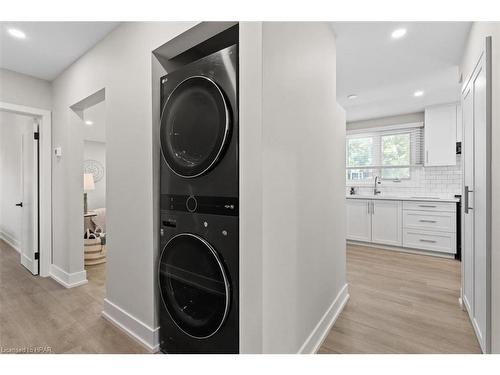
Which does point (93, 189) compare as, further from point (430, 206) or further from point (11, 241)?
point (430, 206)

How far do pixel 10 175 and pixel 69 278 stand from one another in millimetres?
3085

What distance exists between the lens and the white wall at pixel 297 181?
1149mm

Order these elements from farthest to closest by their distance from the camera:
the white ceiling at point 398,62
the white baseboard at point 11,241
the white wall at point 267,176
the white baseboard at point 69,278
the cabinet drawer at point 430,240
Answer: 1. the white baseboard at point 11,241
2. the cabinet drawer at point 430,240
3. the white baseboard at point 69,278
4. the white ceiling at point 398,62
5. the white wall at point 267,176

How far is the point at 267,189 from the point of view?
3.67ft

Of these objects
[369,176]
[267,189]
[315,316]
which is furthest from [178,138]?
[369,176]

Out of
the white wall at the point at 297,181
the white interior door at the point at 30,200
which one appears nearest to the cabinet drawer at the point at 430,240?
the white wall at the point at 297,181

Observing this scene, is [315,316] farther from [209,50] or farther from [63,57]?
[63,57]

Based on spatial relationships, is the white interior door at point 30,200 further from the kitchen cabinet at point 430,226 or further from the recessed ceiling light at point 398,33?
the kitchen cabinet at point 430,226

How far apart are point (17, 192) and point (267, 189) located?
4.88 m

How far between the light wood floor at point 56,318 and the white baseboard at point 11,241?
4.59 feet

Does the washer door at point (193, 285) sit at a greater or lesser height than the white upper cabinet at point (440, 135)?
lesser

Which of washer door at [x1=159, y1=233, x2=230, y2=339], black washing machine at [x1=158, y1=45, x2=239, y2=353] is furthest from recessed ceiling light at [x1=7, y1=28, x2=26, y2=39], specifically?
washer door at [x1=159, y1=233, x2=230, y2=339]

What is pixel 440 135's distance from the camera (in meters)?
4.14

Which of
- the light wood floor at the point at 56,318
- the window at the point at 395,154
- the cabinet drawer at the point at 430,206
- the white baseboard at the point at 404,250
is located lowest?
the light wood floor at the point at 56,318
